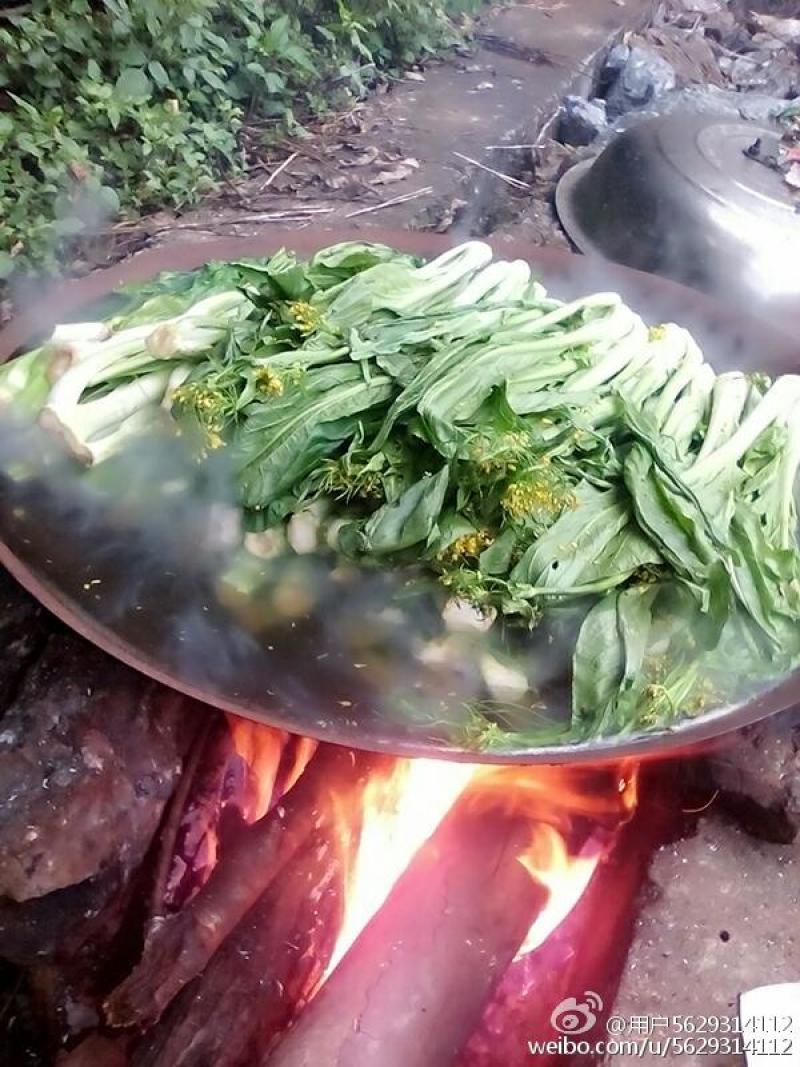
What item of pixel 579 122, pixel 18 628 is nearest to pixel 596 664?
pixel 18 628

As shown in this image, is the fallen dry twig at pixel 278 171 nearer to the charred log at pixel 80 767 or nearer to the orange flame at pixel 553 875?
the charred log at pixel 80 767

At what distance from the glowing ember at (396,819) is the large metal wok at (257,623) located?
0.49 meters

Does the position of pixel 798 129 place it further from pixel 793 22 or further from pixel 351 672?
pixel 793 22

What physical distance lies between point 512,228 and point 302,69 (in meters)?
1.45

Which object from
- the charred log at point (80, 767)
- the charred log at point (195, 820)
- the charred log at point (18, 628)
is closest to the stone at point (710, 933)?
the charred log at point (195, 820)

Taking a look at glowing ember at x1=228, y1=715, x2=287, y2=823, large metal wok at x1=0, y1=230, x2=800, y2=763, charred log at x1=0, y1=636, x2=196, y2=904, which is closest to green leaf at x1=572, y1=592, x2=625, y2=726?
large metal wok at x1=0, y1=230, x2=800, y2=763

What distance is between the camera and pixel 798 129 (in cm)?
376

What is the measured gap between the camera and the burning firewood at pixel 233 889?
2.11 metres

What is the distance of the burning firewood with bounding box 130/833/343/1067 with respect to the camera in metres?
2.03

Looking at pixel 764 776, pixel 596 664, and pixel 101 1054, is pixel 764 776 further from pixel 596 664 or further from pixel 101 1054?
pixel 101 1054

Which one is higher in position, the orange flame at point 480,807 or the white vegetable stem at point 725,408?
the white vegetable stem at point 725,408

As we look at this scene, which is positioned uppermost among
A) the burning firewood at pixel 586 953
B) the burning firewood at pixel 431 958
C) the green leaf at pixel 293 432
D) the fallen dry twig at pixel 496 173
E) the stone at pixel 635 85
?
the green leaf at pixel 293 432

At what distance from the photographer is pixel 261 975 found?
2123 mm

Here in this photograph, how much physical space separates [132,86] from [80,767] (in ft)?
10.9
